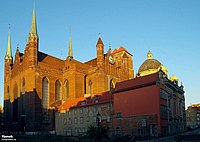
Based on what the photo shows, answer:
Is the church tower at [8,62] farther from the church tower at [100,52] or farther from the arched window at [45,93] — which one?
the church tower at [100,52]

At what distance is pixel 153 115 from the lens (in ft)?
151

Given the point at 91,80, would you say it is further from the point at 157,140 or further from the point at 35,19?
the point at 157,140

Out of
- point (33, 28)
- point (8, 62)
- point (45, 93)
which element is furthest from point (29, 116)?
point (8, 62)

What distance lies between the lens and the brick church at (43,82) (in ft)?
217

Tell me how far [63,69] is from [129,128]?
108 feet

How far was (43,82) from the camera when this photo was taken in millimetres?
69688

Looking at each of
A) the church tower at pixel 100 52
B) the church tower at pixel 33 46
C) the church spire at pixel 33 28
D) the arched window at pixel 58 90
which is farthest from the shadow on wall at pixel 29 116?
the church tower at pixel 100 52

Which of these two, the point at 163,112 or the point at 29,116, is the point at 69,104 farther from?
the point at 163,112

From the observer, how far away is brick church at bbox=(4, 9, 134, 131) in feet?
217

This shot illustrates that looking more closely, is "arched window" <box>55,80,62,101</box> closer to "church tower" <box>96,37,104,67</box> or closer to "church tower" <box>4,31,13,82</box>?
"church tower" <box>96,37,104,67</box>

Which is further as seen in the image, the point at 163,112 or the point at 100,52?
the point at 100,52

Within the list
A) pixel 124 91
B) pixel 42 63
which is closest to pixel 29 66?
pixel 42 63

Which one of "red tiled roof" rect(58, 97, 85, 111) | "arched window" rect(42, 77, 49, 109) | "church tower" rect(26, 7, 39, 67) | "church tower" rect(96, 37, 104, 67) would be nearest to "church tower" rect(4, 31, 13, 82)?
"church tower" rect(26, 7, 39, 67)

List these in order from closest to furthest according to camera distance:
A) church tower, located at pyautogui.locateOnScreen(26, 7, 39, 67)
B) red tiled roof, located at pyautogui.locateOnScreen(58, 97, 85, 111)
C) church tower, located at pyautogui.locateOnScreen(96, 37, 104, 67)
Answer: red tiled roof, located at pyautogui.locateOnScreen(58, 97, 85, 111) → church tower, located at pyautogui.locateOnScreen(26, 7, 39, 67) → church tower, located at pyautogui.locateOnScreen(96, 37, 104, 67)
